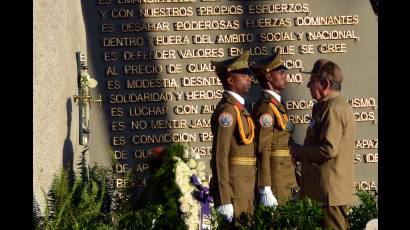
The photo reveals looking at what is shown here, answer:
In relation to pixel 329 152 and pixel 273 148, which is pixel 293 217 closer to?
pixel 329 152

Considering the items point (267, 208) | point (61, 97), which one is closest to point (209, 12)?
point (61, 97)

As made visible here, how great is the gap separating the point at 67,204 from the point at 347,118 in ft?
10.1

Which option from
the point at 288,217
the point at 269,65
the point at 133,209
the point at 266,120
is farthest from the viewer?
the point at 269,65

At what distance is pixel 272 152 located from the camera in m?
8.02

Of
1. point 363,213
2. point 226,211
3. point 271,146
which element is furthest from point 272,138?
point 363,213

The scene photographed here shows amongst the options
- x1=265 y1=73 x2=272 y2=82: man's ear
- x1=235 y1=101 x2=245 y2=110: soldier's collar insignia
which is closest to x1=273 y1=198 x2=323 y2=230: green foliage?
x1=235 y1=101 x2=245 y2=110: soldier's collar insignia

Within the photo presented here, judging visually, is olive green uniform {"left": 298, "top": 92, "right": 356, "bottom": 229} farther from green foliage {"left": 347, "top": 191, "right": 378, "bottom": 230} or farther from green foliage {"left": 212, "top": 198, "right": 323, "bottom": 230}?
green foliage {"left": 212, "top": 198, "right": 323, "bottom": 230}

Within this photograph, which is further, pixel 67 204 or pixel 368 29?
pixel 368 29

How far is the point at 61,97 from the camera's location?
8.38 meters

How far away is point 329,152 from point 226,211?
3.82 feet

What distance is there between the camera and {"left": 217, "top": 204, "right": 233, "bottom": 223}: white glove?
7.35 meters

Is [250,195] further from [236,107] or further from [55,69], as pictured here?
[55,69]

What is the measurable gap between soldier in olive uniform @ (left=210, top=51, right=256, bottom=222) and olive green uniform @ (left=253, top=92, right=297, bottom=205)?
12 cm

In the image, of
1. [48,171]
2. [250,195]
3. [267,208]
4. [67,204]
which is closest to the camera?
[67,204]
